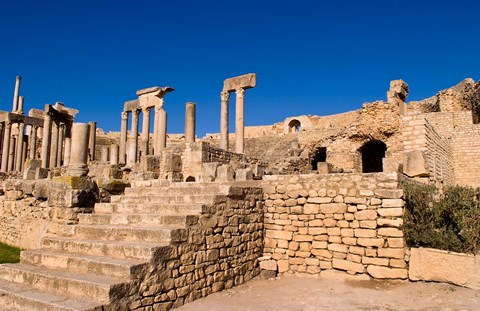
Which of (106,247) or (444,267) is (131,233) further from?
Result: (444,267)

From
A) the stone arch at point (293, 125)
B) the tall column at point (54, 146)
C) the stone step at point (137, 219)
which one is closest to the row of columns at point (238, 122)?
the stone step at point (137, 219)

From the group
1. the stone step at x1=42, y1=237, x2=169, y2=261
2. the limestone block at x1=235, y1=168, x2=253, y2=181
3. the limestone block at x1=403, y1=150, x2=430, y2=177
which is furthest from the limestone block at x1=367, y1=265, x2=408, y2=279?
the stone step at x1=42, y1=237, x2=169, y2=261

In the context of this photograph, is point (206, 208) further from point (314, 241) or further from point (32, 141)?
point (32, 141)

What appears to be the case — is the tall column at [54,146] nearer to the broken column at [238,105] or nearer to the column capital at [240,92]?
the broken column at [238,105]

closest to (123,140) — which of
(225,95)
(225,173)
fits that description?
(225,95)

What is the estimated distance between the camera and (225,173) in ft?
28.5

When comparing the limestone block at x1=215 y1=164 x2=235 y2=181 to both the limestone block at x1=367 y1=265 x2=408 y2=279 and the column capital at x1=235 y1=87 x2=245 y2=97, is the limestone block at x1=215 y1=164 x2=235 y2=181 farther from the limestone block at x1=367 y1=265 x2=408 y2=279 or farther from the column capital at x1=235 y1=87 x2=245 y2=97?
the column capital at x1=235 y1=87 x2=245 y2=97

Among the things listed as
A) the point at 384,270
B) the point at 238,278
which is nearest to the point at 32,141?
the point at 238,278

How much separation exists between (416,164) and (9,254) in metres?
10.5

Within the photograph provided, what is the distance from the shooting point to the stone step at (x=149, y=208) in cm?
686

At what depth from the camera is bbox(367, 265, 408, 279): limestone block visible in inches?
265

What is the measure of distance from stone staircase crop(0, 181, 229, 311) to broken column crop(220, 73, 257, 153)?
418 inches

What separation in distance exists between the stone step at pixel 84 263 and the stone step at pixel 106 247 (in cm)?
11

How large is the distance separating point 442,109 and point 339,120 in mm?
13712
